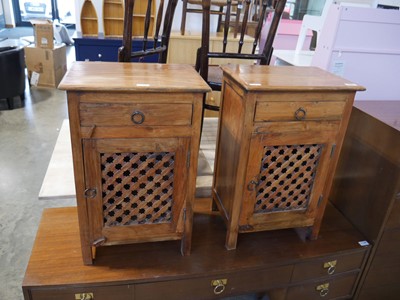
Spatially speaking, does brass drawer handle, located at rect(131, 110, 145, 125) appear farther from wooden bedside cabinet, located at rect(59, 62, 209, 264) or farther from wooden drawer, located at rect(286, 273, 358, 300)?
wooden drawer, located at rect(286, 273, 358, 300)

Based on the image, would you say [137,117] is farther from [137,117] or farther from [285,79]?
[285,79]

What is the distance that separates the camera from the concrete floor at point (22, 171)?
6.11 ft

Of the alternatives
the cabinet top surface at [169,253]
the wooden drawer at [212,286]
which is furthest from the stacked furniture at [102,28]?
the wooden drawer at [212,286]

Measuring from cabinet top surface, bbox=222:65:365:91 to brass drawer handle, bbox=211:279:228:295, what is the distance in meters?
0.71

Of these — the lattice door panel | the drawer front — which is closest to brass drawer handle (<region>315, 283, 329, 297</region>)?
the lattice door panel

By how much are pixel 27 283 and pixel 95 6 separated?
3.17 m

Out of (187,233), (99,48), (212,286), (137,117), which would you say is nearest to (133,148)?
(137,117)

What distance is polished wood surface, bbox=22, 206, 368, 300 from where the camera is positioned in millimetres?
1143

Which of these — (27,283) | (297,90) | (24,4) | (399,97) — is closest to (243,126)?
(297,90)

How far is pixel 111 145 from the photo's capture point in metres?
1.02

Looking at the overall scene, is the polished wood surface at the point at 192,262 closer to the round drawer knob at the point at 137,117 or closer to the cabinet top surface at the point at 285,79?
the round drawer knob at the point at 137,117

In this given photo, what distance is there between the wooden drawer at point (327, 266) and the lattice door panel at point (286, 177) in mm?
240

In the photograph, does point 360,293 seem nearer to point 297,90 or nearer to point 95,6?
point 297,90

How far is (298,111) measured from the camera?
111 cm
